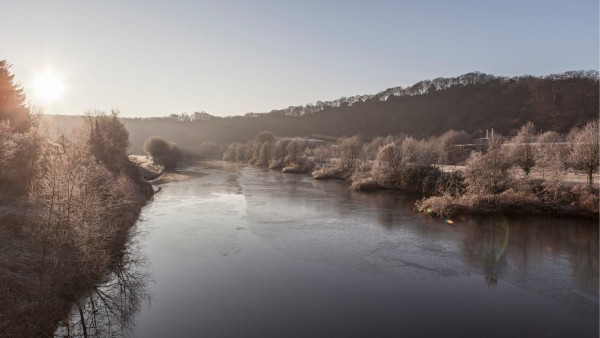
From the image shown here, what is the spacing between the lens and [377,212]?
96.9 feet

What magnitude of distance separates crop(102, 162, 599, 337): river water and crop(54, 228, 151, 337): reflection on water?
41cm

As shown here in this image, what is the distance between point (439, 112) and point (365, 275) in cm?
10244

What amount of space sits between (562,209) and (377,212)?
1364cm

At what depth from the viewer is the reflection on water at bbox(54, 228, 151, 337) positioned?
37.9ft

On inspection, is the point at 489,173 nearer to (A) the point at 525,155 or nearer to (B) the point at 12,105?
(A) the point at 525,155

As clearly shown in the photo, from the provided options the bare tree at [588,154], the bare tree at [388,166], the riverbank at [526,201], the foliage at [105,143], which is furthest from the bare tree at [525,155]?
the foliage at [105,143]

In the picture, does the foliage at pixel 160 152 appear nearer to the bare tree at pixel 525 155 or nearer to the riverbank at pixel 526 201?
the riverbank at pixel 526 201

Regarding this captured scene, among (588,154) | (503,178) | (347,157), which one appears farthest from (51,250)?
(347,157)

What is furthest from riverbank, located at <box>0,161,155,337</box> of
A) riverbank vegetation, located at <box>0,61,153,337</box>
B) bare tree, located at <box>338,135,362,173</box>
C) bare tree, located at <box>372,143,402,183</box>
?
bare tree, located at <box>338,135,362,173</box>

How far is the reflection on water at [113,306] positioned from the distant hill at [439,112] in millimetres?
81231

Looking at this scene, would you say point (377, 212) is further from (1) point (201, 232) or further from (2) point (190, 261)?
(2) point (190, 261)

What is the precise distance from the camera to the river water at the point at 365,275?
12.1 m

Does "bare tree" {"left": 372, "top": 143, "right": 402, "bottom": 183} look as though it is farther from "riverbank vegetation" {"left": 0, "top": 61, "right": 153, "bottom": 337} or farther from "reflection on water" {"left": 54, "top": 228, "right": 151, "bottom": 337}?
"reflection on water" {"left": 54, "top": 228, "right": 151, "bottom": 337}

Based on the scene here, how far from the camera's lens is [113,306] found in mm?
13125
